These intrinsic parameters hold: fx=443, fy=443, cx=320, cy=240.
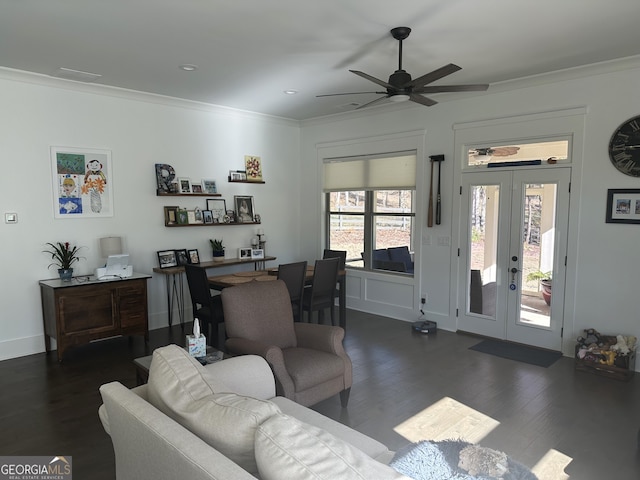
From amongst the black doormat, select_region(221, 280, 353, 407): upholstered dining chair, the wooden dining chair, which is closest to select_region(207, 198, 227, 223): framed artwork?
the wooden dining chair

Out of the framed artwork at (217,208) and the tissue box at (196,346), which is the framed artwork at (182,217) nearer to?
the framed artwork at (217,208)

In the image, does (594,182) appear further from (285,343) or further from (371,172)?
(285,343)

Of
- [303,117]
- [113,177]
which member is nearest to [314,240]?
[303,117]

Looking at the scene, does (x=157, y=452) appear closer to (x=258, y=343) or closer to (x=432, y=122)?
(x=258, y=343)

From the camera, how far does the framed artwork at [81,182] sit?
4.77 metres

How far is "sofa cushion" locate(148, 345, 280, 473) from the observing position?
143 centimetres

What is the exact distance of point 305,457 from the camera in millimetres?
1252

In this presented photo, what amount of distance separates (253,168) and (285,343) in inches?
144

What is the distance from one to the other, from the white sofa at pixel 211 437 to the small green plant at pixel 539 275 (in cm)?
347

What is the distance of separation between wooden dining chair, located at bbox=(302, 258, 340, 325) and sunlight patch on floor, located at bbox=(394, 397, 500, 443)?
1.98 m

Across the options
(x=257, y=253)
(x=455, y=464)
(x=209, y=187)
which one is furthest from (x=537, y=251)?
(x=209, y=187)

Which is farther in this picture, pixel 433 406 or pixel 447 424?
pixel 433 406

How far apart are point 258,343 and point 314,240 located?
407cm

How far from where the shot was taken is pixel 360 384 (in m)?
3.85
